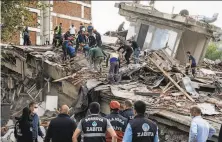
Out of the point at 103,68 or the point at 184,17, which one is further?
the point at 184,17

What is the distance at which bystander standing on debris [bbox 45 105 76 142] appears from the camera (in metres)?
6.33

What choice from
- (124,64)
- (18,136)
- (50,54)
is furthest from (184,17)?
(18,136)

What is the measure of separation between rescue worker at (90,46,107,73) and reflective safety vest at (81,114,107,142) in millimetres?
10175

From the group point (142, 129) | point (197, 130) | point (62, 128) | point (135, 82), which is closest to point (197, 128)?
point (197, 130)

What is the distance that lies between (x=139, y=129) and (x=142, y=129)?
5 cm

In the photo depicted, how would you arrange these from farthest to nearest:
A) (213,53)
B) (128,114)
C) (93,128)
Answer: (213,53), (128,114), (93,128)

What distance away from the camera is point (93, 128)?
5922 mm

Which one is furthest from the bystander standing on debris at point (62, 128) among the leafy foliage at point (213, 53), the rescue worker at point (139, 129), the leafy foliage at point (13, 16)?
the leafy foliage at point (213, 53)

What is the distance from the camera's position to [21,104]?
1989 cm

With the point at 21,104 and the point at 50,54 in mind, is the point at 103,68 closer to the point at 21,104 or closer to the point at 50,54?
the point at 50,54

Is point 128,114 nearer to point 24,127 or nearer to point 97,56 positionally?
point 24,127

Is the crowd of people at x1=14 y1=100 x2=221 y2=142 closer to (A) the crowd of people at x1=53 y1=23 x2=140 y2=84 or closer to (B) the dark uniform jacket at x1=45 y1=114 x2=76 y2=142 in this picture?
(B) the dark uniform jacket at x1=45 y1=114 x2=76 y2=142

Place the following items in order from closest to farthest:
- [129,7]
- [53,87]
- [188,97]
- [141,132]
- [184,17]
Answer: [141,132]
[188,97]
[53,87]
[184,17]
[129,7]

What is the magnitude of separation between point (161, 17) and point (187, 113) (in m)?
11.9
